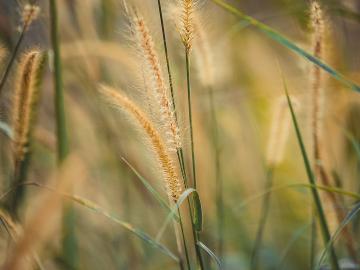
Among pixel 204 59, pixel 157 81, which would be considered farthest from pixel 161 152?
pixel 204 59

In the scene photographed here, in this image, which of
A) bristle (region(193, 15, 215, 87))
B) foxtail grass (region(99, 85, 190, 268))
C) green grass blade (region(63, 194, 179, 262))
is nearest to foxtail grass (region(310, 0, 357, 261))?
bristle (region(193, 15, 215, 87))

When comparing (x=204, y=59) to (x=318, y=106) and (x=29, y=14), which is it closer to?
(x=318, y=106)

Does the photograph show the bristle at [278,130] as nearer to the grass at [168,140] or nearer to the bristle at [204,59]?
the grass at [168,140]

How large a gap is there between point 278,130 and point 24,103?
734mm

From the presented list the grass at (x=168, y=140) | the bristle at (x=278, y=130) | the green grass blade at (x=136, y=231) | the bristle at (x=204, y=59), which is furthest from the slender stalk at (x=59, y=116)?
the bristle at (x=278, y=130)

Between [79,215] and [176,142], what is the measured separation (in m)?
1.38

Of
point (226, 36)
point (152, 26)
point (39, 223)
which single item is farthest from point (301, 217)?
point (39, 223)

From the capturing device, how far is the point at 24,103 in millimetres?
1255

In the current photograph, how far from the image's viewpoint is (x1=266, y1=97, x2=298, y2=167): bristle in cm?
171

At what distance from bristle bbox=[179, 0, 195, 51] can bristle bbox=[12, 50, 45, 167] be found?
0.91ft

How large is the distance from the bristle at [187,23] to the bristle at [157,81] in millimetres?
57

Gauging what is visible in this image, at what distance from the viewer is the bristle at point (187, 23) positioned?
1.13m

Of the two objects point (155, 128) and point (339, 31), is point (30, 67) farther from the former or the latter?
point (339, 31)

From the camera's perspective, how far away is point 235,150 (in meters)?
2.91
